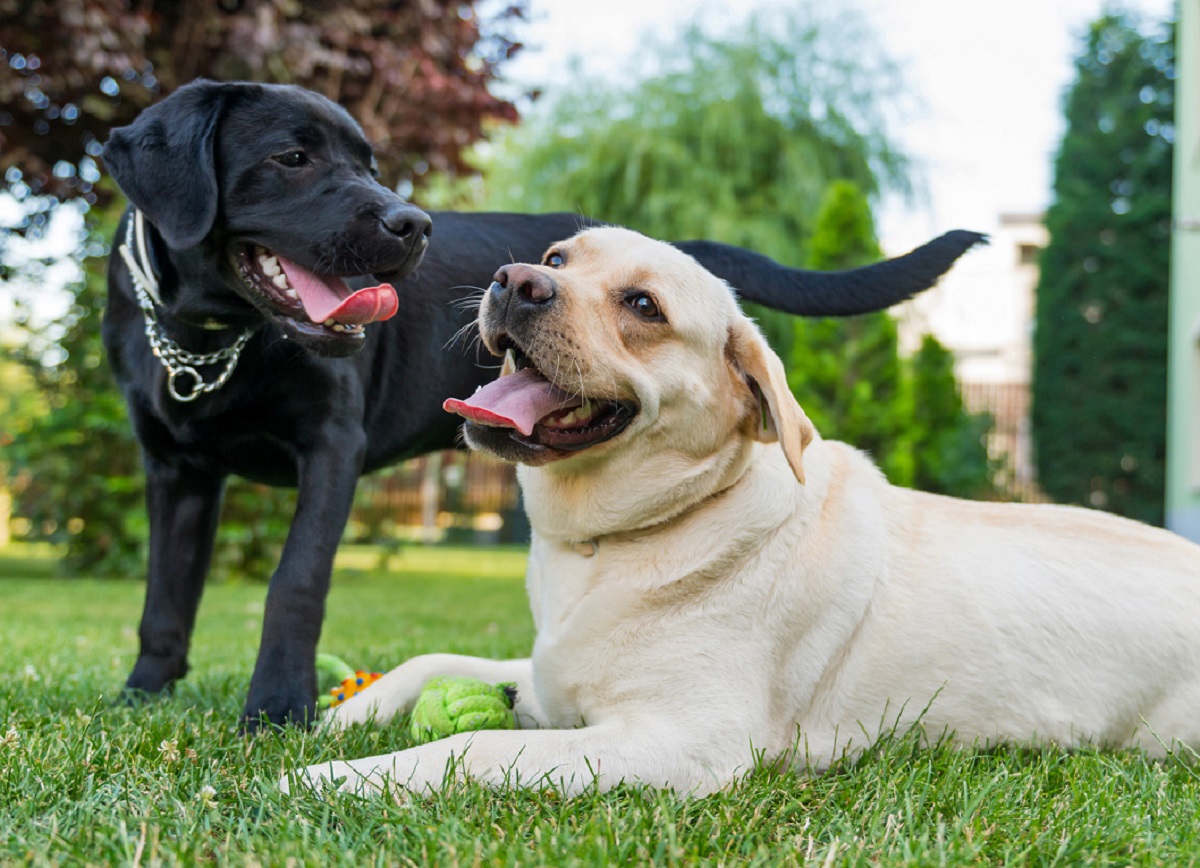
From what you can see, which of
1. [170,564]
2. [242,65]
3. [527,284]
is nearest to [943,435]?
[242,65]

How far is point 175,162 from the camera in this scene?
2.81 meters

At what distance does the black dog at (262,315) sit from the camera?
2.77m

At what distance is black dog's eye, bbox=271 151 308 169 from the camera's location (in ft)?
9.56

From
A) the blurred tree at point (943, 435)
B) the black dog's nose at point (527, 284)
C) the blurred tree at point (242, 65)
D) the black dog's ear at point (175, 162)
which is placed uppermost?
the blurred tree at point (242, 65)

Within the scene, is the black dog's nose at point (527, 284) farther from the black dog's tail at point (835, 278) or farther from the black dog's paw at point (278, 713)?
the black dog's paw at point (278, 713)

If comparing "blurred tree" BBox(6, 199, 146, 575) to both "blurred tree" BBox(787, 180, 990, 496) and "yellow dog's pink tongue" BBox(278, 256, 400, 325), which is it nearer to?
"yellow dog's pink tongue" BBox(278, 256, 400, 325)

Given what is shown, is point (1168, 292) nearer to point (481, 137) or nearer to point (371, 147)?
point (481, 137)

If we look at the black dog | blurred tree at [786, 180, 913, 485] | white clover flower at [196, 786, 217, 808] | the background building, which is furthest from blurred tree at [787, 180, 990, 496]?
the background building

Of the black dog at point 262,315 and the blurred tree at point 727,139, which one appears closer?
the black dog at point 262,315

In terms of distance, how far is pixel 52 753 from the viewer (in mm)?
2139

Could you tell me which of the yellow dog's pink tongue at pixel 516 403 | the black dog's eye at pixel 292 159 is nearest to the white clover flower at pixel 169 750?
the yellow dog's pink tongue at pixel 516 403

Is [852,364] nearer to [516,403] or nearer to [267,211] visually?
[267,211]

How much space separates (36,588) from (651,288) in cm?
775

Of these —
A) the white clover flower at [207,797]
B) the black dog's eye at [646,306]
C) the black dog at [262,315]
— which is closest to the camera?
the white clover flower at [207,797]
